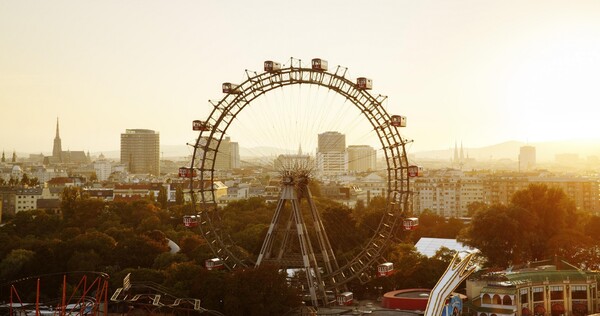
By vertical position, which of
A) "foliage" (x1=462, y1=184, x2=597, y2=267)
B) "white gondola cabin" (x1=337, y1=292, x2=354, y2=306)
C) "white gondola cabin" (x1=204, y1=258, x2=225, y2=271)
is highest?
"foliage" (x1=462, y1=184, x2=597, y2=267)

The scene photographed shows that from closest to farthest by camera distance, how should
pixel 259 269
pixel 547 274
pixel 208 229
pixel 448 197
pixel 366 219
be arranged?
pixel 259 269 → pixel 547 274 → pixel 208 229 → pixel 366 219 → pixel 448 197

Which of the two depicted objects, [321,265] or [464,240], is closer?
[321,265]

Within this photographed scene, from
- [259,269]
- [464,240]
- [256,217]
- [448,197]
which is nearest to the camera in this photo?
[259,269]

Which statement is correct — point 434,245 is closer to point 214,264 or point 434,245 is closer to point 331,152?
point 214,264

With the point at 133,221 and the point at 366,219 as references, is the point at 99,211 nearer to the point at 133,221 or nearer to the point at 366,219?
the point at 133,221

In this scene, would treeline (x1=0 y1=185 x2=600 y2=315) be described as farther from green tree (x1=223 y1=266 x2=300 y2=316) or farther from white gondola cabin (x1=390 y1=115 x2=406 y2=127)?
white gondola cabin (x1=390 y1=115 x2=406 y2=127)

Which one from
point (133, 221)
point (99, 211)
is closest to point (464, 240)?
point (133, 221)

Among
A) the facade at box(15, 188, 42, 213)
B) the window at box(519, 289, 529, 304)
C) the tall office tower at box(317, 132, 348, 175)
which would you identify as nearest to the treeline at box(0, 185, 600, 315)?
the window at box(519, 289, 529, 304)

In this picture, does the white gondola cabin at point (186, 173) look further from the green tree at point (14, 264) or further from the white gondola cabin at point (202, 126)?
the green tree at point (14, 264)
